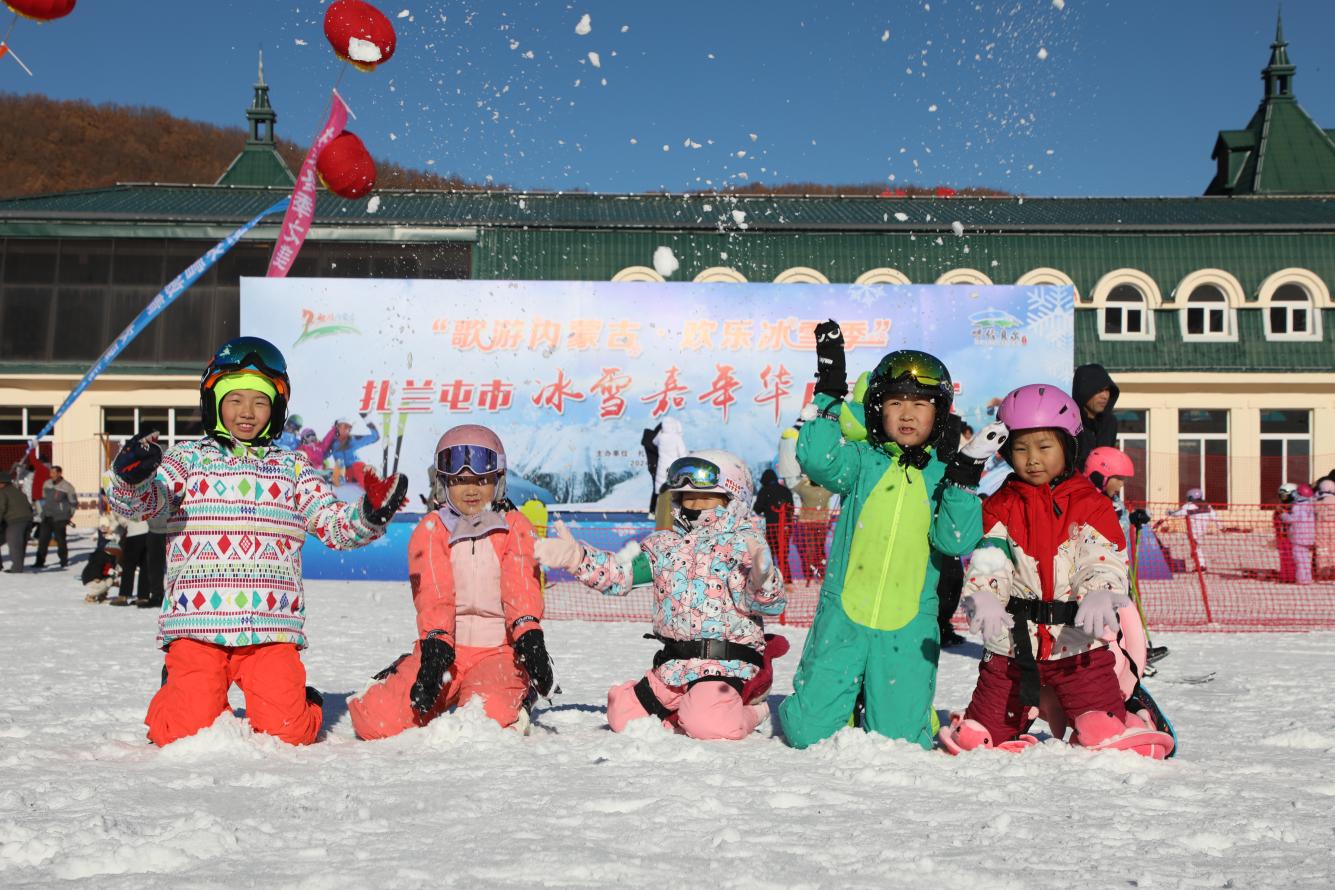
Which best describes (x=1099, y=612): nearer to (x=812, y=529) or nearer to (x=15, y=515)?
(x=812, y=529)

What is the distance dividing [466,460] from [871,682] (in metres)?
1.87

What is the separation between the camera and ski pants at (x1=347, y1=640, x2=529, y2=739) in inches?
195

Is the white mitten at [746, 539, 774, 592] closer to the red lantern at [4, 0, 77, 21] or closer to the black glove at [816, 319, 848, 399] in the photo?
the black glove at [816, 319, 848, 399]

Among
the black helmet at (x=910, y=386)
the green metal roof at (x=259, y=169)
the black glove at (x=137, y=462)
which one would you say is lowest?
the black glove at (x=137, y=462)

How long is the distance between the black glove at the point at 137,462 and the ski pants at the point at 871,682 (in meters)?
2.56

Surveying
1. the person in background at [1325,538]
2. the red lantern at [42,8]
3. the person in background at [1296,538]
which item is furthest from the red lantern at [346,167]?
the person in background at [1325,538]

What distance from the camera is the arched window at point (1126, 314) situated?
26.4m

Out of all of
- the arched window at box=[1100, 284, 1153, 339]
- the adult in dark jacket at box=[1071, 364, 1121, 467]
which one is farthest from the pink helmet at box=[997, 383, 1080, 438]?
the arched window at box=[1100, 284, 1153, 339]

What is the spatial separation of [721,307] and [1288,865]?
1198cm

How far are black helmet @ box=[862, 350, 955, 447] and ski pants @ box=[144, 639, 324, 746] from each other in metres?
2.48

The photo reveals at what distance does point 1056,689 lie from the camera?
471cm

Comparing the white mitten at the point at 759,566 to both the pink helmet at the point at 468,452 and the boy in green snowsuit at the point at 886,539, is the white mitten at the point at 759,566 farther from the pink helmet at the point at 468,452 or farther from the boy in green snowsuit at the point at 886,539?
the pink helmet at the point at 468,452

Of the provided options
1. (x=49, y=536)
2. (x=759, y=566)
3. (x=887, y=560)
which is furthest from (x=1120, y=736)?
(x=49, y=536)

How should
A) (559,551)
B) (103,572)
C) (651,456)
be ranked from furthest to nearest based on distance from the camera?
(651,456), (103,572), (559,551)
